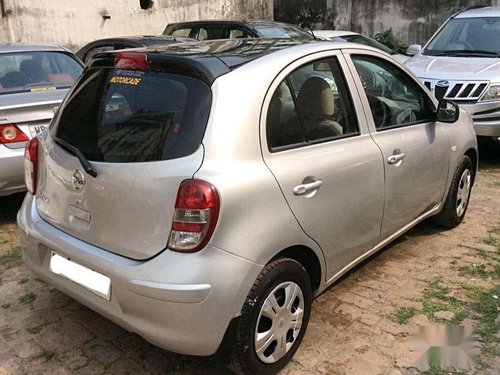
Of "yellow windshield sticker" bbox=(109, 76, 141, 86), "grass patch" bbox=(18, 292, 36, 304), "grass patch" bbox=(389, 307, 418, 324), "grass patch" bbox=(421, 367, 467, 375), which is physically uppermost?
"yellow windshield sticker" bbox=(109, 76, 141, 86)

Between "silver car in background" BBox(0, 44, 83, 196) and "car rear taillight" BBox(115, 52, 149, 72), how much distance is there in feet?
6.39

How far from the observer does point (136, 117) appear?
2596 mm

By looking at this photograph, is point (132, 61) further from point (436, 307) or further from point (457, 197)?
point (457, 197)

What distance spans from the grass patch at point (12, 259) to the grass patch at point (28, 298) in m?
0.52

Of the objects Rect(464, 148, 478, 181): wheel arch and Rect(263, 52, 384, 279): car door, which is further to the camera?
Rect(464, 148, 478, 181): wheel arch

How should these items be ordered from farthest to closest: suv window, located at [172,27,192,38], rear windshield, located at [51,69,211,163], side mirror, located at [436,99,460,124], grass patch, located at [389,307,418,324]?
suv window, located at [172,27,192,38] → side mirror, located at [436,99,460,124] → grass patch, located at [389,307,418,324] → rear windshield, located at [51,69,211,163]

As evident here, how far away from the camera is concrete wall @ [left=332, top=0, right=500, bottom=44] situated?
15727 mm

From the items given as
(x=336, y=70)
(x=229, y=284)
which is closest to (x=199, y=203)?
(x=229, y=284)

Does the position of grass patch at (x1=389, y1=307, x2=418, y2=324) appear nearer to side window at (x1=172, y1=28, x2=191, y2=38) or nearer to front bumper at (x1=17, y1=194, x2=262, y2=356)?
front bumper at (x1=17, y1=194, x2=262, y2=356)

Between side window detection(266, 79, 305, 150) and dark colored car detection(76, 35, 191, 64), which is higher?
dark colored car detection(76, 35, 191, 64)

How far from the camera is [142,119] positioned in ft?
8.43

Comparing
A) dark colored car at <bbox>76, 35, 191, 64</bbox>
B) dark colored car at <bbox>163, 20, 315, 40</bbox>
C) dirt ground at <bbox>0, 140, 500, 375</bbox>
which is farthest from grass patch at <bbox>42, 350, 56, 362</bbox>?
dark colored car at <bbox>163, 20, 315, 40</bbox>

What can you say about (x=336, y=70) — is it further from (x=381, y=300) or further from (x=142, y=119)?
(x=381, y=300)

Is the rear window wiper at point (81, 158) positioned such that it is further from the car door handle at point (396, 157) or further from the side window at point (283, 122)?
the car door handle at point (396, 157)
